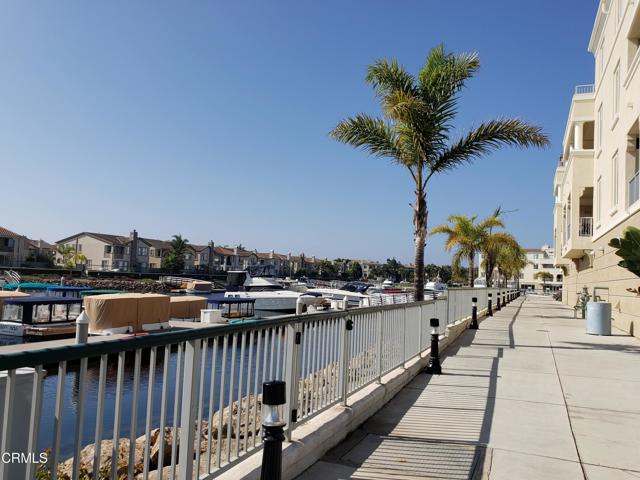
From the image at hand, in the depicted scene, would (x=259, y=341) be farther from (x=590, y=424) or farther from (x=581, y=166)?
(x=581, y=166)

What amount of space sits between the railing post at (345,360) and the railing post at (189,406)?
104 inches

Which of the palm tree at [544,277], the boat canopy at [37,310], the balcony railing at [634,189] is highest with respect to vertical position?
the balcony railing at [634,189]

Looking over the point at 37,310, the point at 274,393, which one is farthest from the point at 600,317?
the point at 37,310

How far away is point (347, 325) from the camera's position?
19.3ft

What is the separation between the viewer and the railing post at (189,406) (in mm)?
3221

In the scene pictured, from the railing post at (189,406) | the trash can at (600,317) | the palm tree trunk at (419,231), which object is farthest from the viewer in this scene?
the trash can at (600,317)

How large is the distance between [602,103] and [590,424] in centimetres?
1933

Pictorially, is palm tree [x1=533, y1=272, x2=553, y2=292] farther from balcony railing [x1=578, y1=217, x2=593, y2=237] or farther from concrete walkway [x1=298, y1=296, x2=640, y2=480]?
concrete walkway [x1=298, y1=296, x2=640, y2=480]

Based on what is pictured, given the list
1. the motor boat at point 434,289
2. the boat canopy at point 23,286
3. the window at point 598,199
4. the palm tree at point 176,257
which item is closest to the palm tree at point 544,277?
the motor boat at point 434,289

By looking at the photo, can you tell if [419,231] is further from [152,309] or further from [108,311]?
[152,309]

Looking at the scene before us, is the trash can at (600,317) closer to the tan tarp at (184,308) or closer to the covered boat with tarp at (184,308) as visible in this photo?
the covered boat with tarp at (184,308)

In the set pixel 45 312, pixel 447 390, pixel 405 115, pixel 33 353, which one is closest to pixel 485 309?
pixel 405 115

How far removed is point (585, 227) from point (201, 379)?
2937 centimetres

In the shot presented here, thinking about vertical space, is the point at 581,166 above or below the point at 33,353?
above
